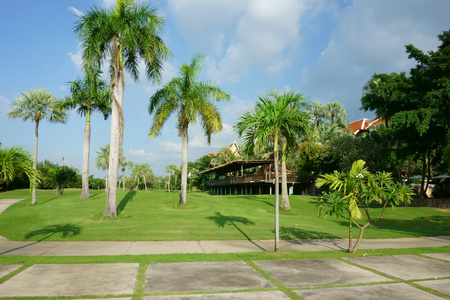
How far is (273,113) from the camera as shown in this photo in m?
9.29

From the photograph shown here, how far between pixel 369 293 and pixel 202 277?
10.5 feet

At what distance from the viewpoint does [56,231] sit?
12.3m

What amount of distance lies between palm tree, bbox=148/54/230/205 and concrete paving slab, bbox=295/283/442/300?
14762 millimetres

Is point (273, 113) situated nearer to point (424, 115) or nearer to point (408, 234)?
point (408, 234)

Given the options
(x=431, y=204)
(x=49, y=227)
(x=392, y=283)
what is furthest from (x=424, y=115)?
(x=49, y=227)

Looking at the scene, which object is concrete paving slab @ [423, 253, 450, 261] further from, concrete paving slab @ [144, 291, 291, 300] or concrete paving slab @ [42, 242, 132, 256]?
concrete paving slab @ [42, 242, 132, 256]

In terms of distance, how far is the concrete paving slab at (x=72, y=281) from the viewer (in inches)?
203

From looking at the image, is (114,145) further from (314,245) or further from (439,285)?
(439,285)

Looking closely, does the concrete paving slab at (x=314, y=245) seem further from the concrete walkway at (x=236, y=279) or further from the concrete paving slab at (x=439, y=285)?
the concrete paving slab at (x=439, y=285)

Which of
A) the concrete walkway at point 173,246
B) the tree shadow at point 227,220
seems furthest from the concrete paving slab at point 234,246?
the tree shadow at point 227,220

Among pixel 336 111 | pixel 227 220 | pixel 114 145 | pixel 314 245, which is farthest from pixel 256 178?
pixel 314 245

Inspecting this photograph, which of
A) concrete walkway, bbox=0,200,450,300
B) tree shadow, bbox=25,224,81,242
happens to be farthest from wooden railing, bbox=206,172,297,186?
concrete walkway, bbox=0,200,450,300

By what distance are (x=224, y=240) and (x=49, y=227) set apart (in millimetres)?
7974

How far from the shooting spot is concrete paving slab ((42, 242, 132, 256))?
342 inches
